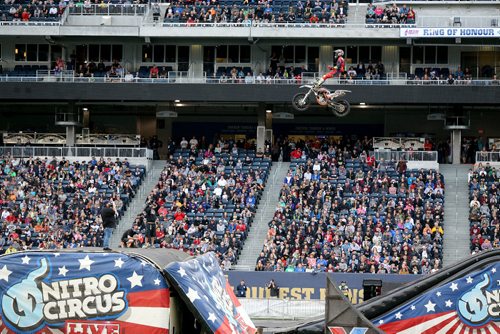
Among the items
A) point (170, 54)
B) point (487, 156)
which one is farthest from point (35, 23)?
point (487, 156)

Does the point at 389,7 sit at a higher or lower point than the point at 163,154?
higher

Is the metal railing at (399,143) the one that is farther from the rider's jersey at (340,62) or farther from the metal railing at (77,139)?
the metal railing at (77,139)

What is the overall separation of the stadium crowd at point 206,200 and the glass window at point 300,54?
19.4 ft

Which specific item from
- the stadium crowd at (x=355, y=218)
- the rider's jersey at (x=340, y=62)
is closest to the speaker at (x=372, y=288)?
the stadium crowd at (x=355, y=218)

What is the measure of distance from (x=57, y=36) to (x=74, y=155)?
7.21m

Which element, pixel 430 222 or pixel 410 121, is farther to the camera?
pixel 410 121

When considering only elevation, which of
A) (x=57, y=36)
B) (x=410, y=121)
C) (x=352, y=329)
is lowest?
(x=352, y=329)

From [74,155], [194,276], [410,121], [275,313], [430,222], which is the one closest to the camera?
[194,276]

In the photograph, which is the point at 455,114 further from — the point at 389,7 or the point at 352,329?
the point at 352,329

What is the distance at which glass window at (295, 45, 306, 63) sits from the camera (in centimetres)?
5597

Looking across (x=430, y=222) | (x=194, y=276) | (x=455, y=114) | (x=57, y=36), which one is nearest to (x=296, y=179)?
(x=430, y=222)

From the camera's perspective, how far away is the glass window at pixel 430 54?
2175 inches

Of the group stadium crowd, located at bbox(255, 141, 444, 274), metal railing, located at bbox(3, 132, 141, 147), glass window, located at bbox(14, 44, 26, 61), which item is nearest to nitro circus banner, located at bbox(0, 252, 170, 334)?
stadium crowd, located at bbox(255, 141, 444, 274)

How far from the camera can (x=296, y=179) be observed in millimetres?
46844
